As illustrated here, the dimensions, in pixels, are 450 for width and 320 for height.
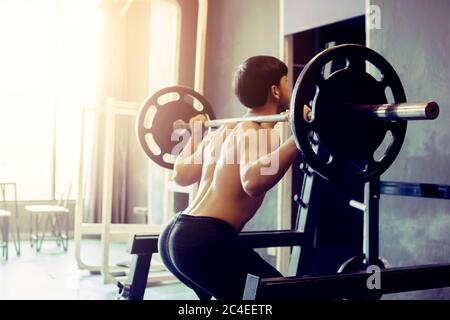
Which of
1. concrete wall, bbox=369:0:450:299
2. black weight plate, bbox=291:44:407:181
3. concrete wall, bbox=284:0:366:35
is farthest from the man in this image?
concrete wall, bbox=284:0:366:35

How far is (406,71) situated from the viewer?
2.60 m

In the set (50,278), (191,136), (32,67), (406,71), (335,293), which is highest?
(32,67)

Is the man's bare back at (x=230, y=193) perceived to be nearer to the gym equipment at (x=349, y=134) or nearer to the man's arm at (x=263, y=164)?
the man's arm at (x=263, y=164)

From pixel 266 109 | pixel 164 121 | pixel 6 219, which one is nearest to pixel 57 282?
pixel 6 219

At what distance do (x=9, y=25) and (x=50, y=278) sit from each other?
10.5 ft

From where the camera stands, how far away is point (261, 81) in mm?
1720

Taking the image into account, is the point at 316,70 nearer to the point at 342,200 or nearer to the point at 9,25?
the point at 342,200

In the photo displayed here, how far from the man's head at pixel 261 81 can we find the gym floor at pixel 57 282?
195 cm

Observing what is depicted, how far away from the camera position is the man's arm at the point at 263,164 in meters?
1.54

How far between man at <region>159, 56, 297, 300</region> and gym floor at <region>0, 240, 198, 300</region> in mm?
1741

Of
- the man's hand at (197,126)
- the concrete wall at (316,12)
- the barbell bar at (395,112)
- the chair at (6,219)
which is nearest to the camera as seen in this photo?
the barbell bar at (395,112)

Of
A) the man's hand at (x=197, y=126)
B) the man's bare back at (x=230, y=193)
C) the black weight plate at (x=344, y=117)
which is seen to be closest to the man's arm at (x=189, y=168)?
the man's hand at (x=197, y=126)

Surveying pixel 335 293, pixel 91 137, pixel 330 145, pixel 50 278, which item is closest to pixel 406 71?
pixel 330 145

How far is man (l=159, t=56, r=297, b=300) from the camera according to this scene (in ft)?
5.41
